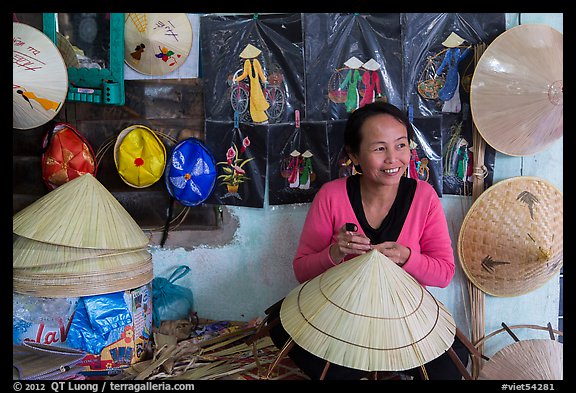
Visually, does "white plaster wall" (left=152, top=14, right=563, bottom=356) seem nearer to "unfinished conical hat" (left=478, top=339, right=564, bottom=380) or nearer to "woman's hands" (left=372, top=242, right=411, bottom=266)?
"unfinished conical hat" (left=478, top=339, right=564, bottom=380)

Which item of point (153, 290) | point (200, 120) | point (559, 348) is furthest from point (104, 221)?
point (559, 348)

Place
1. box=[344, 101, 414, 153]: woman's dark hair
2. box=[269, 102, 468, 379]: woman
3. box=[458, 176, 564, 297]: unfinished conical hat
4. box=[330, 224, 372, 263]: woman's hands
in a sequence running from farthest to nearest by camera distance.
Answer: box=[458, 176, 564, 297]: unfinished conical hat → box=[344, 101, 414, 153]: woman's dark hair → box=[269, 102, 468, 379]: woman → box=[330, 224, 372, 263]: woman's hands

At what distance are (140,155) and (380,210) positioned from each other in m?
1.37

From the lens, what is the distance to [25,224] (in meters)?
2.54

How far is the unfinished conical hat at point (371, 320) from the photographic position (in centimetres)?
182

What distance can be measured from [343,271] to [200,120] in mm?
1435

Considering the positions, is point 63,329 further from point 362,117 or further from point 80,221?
point 362,117

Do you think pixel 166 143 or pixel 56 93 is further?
pixel 166 143

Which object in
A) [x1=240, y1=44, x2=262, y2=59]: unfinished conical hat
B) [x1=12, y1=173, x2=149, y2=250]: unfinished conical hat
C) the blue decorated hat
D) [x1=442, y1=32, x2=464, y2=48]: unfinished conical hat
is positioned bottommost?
[x1=12, y1=173, x2=149, y2=250]: unfinished conical hat

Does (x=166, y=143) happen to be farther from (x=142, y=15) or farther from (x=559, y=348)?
(x=559, y=348)

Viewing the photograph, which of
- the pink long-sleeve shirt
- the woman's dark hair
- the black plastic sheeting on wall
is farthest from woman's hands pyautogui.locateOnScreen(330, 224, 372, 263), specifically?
→ the black plastic sheeting on wall

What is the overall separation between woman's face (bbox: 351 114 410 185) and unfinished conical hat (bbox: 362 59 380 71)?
0.55 m

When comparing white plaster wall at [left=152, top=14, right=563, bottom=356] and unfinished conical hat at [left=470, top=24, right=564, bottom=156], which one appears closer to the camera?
unfinished conical hat at [left=470, top=24, right=564, bottom=156]

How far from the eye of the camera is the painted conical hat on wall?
2471 millimetres
